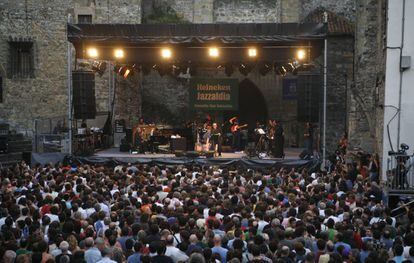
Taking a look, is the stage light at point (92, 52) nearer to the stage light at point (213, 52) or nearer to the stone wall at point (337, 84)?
the stage light at point (213, 52)

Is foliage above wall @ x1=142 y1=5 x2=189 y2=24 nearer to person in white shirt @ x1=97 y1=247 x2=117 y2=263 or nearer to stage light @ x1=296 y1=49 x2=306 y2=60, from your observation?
stage light @ x1=296 y1=49 x2=306 y2=60

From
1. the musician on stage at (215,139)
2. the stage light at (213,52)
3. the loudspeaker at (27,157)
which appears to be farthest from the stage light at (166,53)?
the loudspeaker at (27,157)

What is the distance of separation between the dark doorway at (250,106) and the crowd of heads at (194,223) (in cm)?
1574

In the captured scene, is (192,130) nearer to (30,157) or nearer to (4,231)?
(30,157)

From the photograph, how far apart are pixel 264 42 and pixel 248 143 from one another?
5982 mm

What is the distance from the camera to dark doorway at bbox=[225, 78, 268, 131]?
3083cm

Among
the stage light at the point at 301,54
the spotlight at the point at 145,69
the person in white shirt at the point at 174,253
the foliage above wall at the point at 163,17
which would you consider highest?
the foliage above wall at the point at 163,17

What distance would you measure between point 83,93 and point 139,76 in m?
8.25

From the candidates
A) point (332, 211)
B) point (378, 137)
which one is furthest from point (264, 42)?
point (332, 211)

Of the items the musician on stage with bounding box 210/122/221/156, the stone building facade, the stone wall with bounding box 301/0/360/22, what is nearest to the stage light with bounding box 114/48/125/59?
the musician on stage with bounding box 210/122/221/156

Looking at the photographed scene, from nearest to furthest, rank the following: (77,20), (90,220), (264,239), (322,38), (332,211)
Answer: (264,239)
(90,220)
(332,211)
(322,38)
(77,20)

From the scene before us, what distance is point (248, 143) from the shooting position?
25609 mm

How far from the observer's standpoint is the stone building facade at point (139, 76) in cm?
2648

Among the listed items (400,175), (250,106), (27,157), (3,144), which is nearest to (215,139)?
(27,157)
